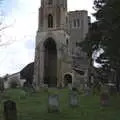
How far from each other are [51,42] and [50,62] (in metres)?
4.67

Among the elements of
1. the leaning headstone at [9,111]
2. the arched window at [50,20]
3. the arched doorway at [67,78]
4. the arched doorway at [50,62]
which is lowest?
the leaning headstone at [9,111]

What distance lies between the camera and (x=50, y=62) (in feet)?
303

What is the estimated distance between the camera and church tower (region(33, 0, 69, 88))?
8807 centimetres

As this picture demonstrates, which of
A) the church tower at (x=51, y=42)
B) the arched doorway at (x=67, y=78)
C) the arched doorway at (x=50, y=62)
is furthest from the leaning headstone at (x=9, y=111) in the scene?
the arched doorway at (x=50, y=62)

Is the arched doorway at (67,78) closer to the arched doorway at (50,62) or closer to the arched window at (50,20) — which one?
the arched doorway at (50,62)

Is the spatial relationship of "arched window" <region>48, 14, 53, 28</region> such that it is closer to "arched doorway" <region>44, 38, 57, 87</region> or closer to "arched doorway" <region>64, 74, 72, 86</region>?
"arched doorway" <region>44, 38, 57, 87</region>

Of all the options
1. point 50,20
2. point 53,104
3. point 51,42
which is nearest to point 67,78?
point 51,42

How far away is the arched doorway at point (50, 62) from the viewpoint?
8956 cm

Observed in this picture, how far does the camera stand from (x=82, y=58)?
107688 millimetres

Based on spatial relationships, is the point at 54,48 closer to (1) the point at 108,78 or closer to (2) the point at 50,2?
(2) the point at 50,2

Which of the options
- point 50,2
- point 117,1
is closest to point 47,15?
point 50,2

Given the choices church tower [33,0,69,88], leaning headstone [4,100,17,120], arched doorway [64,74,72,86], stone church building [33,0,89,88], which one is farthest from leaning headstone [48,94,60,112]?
arched doorway [64,74,72,86]

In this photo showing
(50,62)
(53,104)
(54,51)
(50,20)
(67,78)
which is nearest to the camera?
(53,104)

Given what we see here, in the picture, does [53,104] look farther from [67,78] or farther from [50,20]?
[50,20]
